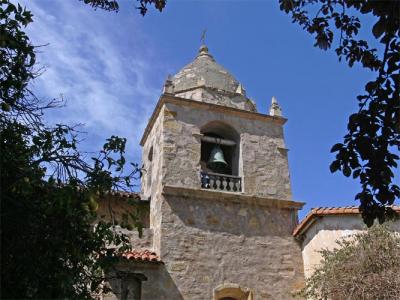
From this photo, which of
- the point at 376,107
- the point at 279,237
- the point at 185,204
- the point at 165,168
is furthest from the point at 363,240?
the point at 376,107

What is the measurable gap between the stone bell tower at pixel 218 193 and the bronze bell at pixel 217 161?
1.1 inches

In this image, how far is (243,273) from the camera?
11523mm

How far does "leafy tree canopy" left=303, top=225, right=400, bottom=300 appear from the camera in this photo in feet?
29.0

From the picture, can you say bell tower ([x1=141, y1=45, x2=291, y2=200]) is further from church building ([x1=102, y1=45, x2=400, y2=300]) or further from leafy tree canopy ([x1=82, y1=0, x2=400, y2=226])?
leafy tree canopy ([x1=82, y1=0, x2=400, y2=226])

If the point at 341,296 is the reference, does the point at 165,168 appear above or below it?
above

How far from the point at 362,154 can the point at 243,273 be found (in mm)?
7459

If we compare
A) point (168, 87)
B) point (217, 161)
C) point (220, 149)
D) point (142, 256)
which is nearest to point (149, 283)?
point (142, 256)

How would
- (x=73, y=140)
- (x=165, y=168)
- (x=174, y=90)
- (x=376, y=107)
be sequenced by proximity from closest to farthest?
(x=376, y=107) < (x=73, y=140) < (x=165, y=168) < (x=174, y=90)

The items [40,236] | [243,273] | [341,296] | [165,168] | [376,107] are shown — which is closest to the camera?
[376,107]

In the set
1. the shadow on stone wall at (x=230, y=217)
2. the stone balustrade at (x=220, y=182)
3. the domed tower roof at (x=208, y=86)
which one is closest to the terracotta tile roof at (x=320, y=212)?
the shadow on stone wall at (x=230, y=217)

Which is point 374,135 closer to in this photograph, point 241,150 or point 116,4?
point 116,4

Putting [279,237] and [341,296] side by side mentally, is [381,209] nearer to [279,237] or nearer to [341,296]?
[341,296]

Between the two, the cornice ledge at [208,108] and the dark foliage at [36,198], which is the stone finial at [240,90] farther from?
the dark foliage at [36,198]

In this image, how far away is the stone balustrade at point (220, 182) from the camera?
12.5 metres
